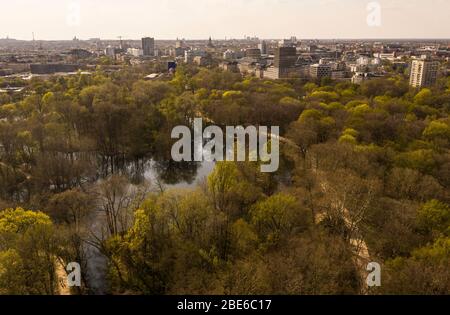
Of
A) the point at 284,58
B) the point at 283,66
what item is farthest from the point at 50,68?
the point at 284,58

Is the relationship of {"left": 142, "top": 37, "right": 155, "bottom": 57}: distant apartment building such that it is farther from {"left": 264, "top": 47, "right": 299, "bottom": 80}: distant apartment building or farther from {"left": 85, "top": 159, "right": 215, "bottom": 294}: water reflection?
{"left": 85, "top": 159, "right": 215, "bottom": 294}: water reflection

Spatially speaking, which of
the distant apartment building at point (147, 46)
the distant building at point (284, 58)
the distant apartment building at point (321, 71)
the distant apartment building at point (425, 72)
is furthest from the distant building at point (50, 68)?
the distant apartment building at point (425, 72)

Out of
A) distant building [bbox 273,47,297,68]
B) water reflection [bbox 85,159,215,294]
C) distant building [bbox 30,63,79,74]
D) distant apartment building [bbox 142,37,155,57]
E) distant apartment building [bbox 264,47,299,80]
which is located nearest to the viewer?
water reflection [bbox 85,159,215,294]

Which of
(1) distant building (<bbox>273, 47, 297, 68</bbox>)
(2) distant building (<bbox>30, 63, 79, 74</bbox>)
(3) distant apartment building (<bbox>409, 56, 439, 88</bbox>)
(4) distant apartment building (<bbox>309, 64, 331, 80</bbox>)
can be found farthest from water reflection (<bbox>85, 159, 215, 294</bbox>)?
(2) distant building (<bbox>30, 63, 79, 74</bbox>)

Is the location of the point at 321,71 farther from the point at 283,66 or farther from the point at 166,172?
the point at 166,172

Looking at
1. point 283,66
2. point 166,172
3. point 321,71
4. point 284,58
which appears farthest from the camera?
point 284,58

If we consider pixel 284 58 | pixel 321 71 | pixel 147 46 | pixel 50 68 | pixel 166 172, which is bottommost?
pixel 166 172

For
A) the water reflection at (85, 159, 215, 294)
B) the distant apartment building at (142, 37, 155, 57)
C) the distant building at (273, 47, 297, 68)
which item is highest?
the distant apartment building at (142, 37, 155, 57)
